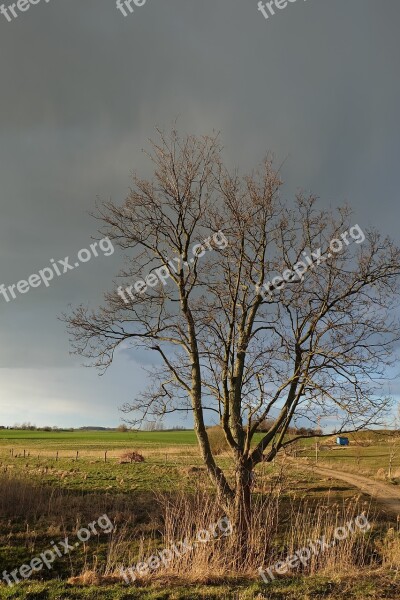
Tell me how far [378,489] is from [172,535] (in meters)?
18.6

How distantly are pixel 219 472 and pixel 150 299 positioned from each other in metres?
4.93

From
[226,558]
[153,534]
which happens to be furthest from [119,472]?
[226,558]

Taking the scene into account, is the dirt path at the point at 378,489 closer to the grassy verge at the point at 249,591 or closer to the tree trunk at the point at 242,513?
the tree trunk at the point at 242,513

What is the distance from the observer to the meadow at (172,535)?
8781mm

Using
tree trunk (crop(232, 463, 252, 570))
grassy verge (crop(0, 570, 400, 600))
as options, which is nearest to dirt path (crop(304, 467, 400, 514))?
tree trunk (crop(232, 463, 252, 570))

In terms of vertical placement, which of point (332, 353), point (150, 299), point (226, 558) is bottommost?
point (226, 558)

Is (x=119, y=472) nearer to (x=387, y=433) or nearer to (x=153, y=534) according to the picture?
(x=153, y=534)

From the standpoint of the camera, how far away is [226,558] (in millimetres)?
10281

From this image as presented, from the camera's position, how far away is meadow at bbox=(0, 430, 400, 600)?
8.78 m

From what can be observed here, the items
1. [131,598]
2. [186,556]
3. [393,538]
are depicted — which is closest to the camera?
[131,598]

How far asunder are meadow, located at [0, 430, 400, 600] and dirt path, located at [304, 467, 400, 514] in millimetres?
851

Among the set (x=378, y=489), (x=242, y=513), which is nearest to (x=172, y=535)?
(x=242, y=513)

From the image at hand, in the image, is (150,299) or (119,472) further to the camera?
(119,472)

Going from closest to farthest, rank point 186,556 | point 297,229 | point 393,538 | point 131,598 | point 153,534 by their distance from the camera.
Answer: point 131,598 → point 186,556 → point 297,229 → point 393,538 → point 153,534
